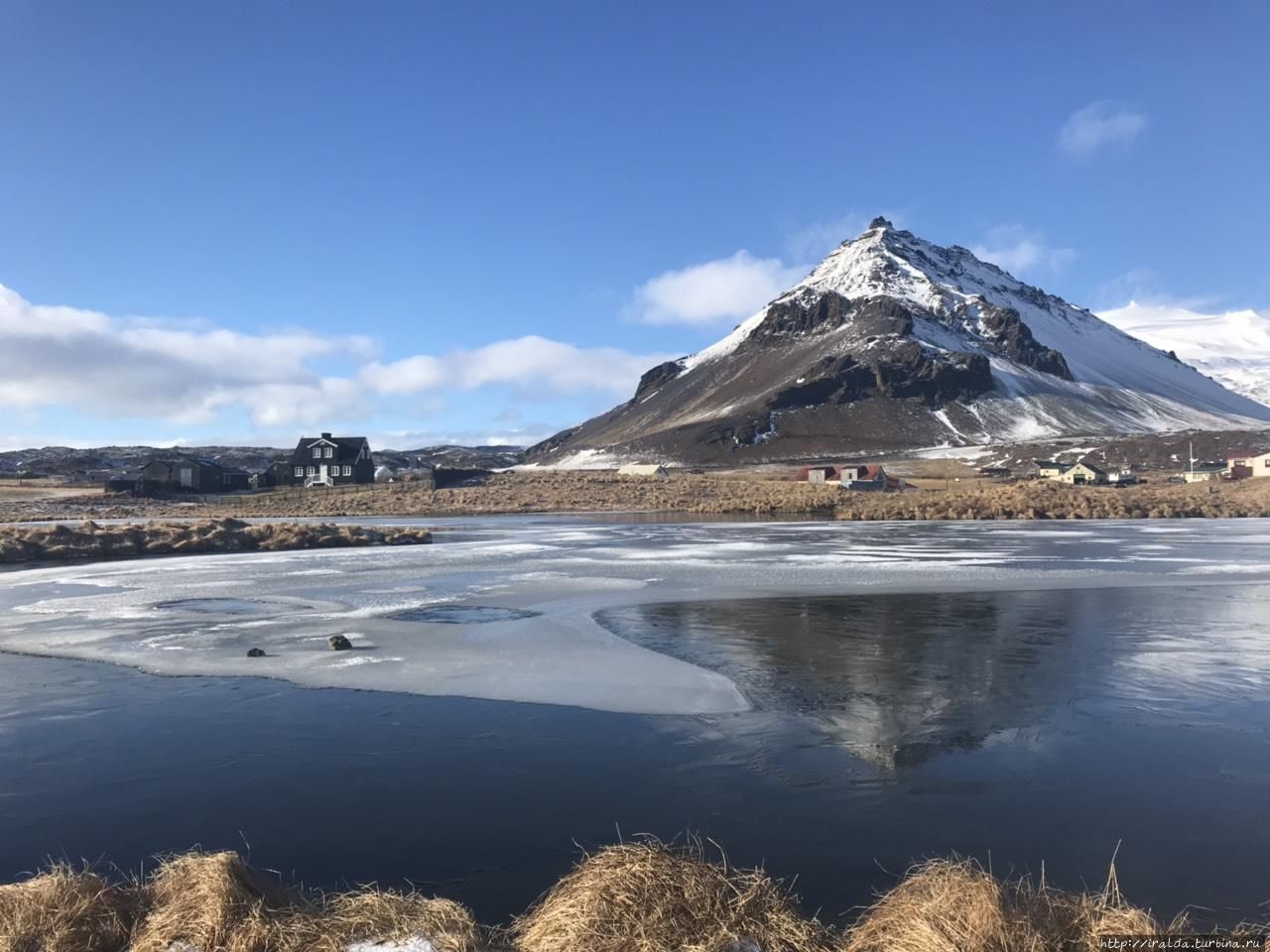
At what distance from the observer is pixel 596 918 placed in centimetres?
506

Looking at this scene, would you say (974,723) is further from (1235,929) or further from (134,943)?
(134,943)

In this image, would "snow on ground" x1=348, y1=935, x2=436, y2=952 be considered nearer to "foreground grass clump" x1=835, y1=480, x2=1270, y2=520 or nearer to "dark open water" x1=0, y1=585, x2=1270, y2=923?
"dark open water" x1=0, y1=585, x2=1270, y2=923

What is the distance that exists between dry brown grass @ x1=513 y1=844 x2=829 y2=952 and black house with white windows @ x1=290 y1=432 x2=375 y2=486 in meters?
98.3

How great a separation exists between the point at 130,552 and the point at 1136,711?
34345mm

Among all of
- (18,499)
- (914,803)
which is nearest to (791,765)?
(914,803)

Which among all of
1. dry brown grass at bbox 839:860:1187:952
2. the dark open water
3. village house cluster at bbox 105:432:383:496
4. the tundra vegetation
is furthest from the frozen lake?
village house cluster at bbox 105:432:383:496

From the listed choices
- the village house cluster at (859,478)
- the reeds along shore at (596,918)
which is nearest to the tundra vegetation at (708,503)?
the village house cluster at (859,478)

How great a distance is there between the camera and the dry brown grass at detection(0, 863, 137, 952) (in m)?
5.09

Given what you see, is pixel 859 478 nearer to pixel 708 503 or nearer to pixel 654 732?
pixel 708 503

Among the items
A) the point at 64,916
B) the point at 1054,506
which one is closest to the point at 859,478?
the point at 1054,506

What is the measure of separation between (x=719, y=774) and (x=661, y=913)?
3.26 metres

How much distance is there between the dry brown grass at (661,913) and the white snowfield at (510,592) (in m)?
4.97

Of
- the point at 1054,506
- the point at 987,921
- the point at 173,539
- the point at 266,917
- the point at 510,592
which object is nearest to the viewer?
the point at 987,921

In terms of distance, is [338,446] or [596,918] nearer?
[596,918]
